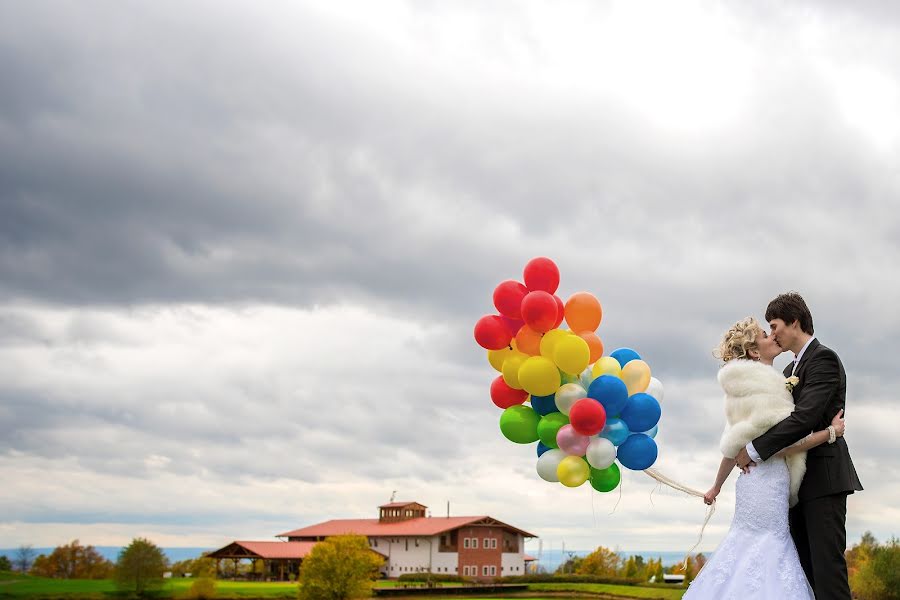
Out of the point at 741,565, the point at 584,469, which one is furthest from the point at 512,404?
the point at 741,565

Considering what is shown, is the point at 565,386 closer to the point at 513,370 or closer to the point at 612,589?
the point at 513,370

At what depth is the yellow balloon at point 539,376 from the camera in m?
7.29

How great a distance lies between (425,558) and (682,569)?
188 feet

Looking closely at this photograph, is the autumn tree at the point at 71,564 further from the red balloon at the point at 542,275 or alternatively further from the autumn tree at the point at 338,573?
the red balloon at the point at 542,275

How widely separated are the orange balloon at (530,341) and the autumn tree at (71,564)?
53.4 meters

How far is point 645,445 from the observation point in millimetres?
7340

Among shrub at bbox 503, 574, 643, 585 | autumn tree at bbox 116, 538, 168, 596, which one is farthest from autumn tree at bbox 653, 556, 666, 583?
Result: autumn tree at bbox 116, 538, 168, 596

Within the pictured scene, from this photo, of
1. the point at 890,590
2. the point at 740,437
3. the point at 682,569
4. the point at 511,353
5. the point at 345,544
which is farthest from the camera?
the point at 345,544

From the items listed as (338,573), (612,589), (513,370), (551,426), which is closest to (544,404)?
(551,426)

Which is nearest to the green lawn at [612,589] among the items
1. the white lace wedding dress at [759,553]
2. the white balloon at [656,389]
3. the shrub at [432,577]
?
the shrub at [432,577]

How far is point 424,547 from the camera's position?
61594 millimetres

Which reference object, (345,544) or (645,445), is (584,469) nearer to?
(645,445)

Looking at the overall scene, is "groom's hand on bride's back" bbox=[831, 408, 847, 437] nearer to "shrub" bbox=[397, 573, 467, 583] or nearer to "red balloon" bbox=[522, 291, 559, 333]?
"red balloon" bbox=[522, 291, 559, 333]

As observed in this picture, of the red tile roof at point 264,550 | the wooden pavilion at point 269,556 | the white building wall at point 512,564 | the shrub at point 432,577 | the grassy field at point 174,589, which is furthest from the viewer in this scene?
the white building wall at point 512,564
